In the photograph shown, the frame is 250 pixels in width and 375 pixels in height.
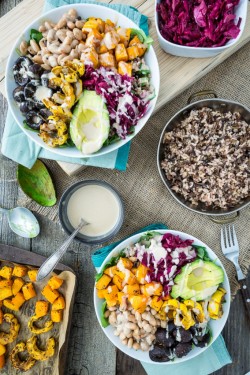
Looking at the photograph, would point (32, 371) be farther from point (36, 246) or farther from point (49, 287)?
point (36, 246)

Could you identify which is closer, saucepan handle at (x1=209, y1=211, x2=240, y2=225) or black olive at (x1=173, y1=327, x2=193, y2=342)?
black olive at (x1=173, y1=327, x2=193, y2=342)

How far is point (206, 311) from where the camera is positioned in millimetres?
2205

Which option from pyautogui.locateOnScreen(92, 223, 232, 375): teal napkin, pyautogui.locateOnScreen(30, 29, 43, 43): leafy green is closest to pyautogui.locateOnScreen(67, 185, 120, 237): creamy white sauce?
pyautogui.locateOnScreen(92, 223, 232, 375): teal napkin

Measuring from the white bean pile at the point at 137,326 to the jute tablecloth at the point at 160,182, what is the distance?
430 millimetres

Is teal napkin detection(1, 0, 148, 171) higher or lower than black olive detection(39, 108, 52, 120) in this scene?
lower

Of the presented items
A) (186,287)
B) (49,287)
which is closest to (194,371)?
(186,287)

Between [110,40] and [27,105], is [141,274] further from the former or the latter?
[110,40]

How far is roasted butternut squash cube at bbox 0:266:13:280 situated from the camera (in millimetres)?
2520

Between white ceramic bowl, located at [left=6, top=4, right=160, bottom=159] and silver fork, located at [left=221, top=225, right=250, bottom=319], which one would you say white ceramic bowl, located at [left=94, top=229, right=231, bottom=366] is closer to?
silver fork, located at [left=221, top=225, right=250, bottom=319]

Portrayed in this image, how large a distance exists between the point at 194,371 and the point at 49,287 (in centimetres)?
85

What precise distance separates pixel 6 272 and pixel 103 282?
596 mm

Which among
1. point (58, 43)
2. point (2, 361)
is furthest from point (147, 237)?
point (2, 361)

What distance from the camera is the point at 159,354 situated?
2199 mm

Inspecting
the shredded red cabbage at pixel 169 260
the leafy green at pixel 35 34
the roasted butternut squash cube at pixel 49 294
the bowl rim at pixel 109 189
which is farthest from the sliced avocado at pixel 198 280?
the leafy green at pixel 35 34
